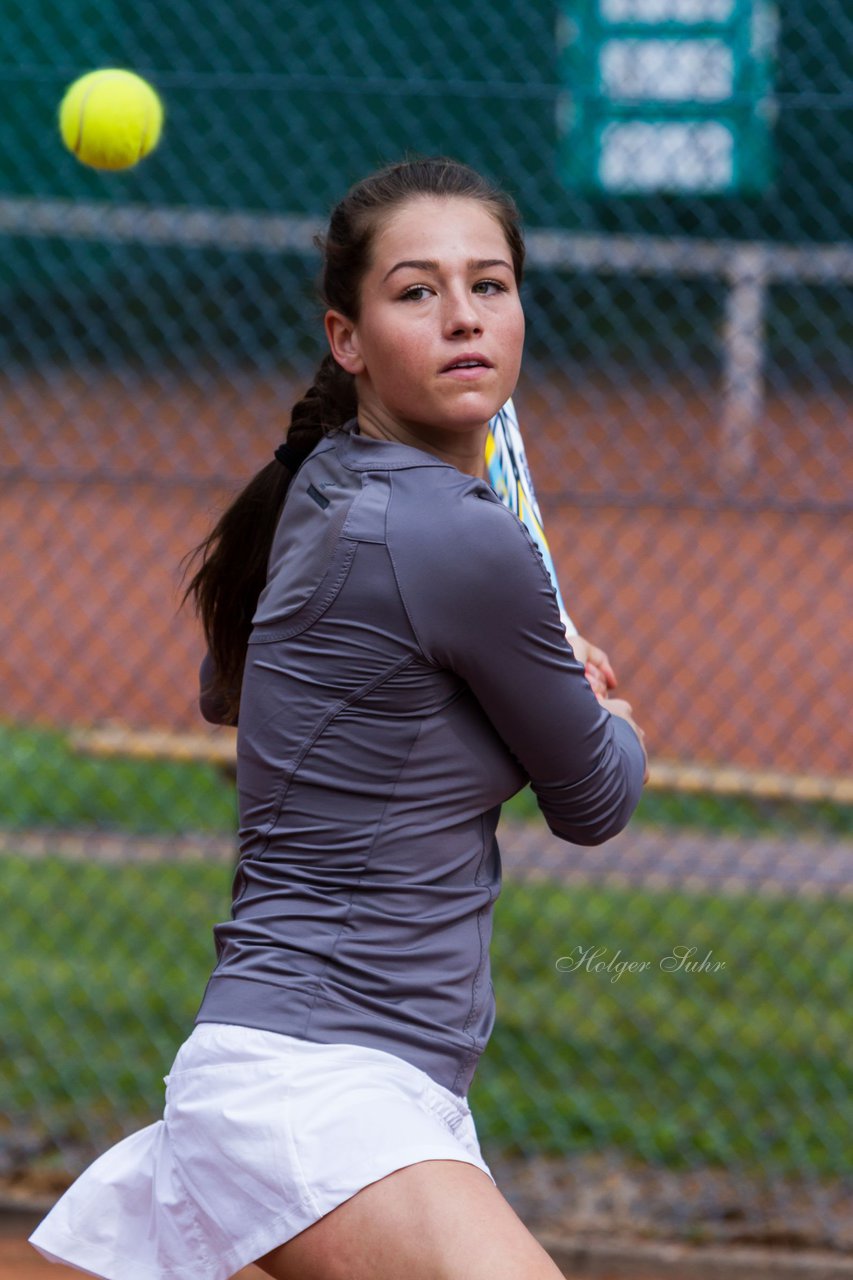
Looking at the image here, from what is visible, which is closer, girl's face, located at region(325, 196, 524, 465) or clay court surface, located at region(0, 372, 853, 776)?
girl's face, located at region(325, 196, 524, 465)

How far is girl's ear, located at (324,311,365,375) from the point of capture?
1.87 meters

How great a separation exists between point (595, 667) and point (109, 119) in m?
1.19

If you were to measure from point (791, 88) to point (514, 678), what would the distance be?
7.54 metres

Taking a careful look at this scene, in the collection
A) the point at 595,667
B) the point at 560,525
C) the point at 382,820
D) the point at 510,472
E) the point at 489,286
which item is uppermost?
the point at 560,525

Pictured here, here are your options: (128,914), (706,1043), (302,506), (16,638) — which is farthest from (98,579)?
(302,506)

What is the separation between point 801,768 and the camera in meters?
5.96

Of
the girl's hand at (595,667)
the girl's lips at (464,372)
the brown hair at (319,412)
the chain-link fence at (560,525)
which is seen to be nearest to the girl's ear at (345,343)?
the brown hair at (319,412)

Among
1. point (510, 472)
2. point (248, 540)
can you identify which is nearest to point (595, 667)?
point (510, 472)

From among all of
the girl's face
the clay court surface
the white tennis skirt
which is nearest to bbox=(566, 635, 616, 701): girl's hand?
the girl's face

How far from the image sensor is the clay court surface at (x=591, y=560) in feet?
23.2

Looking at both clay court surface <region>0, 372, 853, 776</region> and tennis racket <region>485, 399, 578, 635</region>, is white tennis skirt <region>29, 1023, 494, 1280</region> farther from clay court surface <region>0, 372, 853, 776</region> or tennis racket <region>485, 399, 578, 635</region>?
clay court surface <region>0, 372, 853, 776</region>

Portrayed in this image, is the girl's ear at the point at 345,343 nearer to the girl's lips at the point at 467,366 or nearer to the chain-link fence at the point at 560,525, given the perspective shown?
the girl's lips at the point at 467,366

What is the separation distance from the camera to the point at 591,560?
26.5 ft

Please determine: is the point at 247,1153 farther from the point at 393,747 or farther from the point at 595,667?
the point at 595,667
